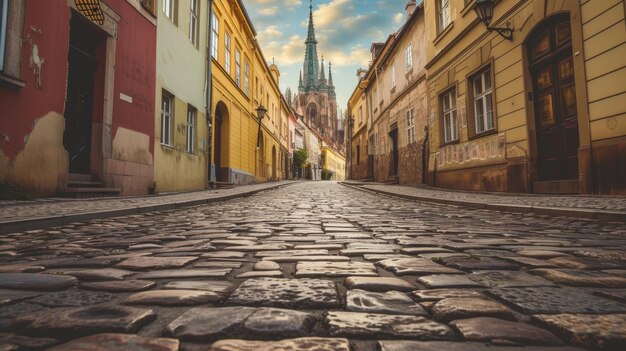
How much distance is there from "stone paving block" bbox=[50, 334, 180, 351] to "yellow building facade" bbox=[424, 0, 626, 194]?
7.32 meters

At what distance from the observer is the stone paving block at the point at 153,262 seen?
2.27 metres

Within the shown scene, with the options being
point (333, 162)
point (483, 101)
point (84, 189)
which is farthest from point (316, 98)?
point (84, 189)

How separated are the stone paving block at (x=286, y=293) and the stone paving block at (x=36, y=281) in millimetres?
857

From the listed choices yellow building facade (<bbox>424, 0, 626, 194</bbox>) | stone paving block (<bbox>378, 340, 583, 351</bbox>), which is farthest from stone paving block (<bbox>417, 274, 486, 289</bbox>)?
yellow building facade (<bbox>424, 0, 626, 194</bbox>)

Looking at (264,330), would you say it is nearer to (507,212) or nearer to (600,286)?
(600,286)

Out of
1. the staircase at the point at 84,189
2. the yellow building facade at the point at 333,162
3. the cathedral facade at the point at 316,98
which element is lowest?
the staircase at the point at 84,189

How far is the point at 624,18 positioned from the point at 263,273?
714cm

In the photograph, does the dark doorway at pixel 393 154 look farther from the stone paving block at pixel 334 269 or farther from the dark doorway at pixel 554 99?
the stone paving block at pixel 334 269

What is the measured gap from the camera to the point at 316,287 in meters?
1.78

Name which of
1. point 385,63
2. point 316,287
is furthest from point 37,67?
point 385,63

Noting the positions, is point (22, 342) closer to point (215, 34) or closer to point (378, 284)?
point (378, 284)

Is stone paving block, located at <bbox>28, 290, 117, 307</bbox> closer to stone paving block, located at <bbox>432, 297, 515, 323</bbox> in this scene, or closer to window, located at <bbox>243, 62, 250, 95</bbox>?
stone paving block, located at <bbox>432, 297, 515, 323</bbox>

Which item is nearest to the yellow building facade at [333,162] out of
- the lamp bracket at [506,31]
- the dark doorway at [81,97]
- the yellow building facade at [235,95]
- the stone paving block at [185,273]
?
the yellow building facade at [235,95]

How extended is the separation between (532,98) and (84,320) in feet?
30.6
